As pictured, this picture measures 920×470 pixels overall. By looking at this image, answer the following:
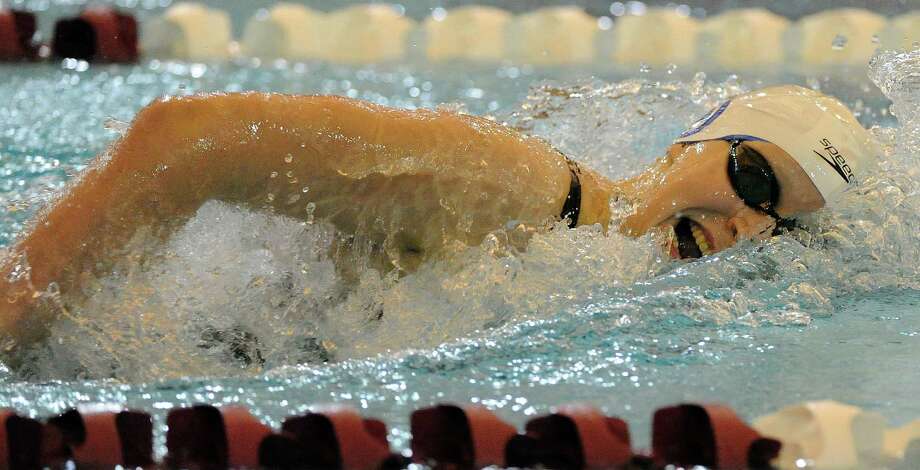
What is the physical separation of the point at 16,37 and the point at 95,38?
0.27 m

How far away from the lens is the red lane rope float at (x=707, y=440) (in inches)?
54.3

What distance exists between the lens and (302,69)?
3969mm

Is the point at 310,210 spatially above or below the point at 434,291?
above

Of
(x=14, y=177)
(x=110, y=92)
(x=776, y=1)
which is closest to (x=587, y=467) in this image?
(x=14, y=177)

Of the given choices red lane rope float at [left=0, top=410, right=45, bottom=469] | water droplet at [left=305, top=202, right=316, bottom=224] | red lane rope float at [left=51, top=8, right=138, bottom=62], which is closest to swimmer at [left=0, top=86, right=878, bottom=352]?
water droplet at [left=305, top=202, right=316, bottom=224]

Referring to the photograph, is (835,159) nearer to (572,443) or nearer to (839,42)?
(572,443)

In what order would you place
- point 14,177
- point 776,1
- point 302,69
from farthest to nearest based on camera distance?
point 776,1, point 302,69, point 14,177

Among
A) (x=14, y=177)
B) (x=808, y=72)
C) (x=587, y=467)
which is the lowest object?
(x=14, y=177)

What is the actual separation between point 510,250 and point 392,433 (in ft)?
1.66

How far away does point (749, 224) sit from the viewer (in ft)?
6.08

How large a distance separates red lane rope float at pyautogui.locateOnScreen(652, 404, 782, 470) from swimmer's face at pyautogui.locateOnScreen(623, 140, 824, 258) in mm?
481

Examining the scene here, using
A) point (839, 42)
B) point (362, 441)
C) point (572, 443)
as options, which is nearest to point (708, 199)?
point (572, 443)

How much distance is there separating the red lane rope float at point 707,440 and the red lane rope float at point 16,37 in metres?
3.11

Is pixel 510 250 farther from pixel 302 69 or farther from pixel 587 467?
pixel 302 69
